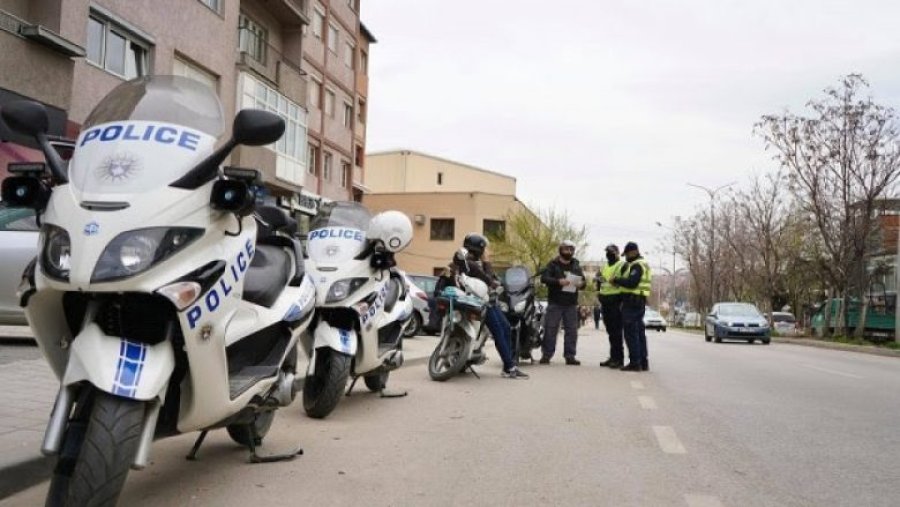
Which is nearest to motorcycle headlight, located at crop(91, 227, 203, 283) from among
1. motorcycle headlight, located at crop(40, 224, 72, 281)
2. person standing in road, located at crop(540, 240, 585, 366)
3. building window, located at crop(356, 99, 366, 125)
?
motorcycle headlight, located at crop(40, 224, 72, 281)

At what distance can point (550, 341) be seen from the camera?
12.5 meters

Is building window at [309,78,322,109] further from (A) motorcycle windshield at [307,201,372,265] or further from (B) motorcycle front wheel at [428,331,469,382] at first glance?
(A) motorcycle windshield at [307,201,372,265]

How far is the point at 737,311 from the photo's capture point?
2867 cm

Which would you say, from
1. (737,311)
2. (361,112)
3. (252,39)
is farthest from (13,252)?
(361,112)

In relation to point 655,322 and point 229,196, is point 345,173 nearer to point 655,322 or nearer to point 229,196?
point 655,322

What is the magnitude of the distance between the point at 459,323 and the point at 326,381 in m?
3.19

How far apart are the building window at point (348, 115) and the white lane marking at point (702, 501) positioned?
129 feet

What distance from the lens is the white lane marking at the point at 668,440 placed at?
581 cm

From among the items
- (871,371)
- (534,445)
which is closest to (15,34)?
(534,445)

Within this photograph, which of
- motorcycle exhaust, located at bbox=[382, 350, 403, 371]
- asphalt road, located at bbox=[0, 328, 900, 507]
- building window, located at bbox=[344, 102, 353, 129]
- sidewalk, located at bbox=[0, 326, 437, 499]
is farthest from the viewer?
building window, located at bbox=[344, 102, 353, 129]

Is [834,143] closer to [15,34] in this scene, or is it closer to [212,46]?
[212,46]

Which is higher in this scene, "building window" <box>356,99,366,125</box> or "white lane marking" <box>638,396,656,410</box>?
"building window" <box>356,99,366,125</box>

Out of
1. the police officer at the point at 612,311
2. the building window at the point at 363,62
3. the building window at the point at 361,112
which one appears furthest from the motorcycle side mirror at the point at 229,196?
the building window at the point at 363,62

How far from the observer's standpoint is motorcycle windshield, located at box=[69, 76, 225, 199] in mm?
3573
